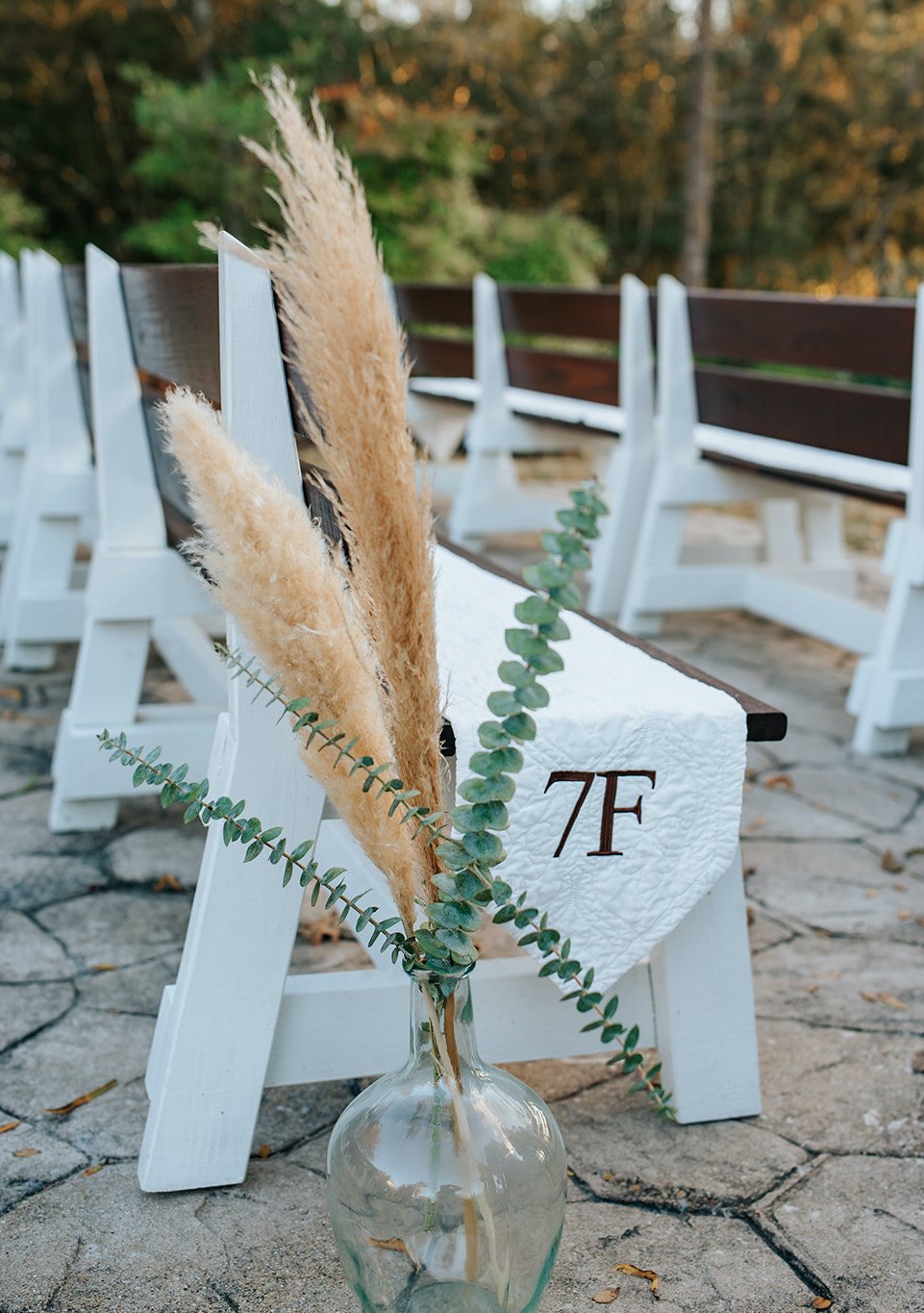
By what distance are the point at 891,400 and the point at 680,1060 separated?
1.99m

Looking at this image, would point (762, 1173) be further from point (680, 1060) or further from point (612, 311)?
point (612, 311)

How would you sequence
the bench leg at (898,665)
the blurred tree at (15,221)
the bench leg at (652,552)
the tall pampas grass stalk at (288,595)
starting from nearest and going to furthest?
the tall pampas grass stalk at (288,595)
the bench leg at (898,665)
the bench leg at (652,552)
the blurred tree at (15,221)

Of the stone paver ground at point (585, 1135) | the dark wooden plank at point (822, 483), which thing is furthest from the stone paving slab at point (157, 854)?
the dark wooden plank at point (822, 483)

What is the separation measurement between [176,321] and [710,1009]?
1.14 metres

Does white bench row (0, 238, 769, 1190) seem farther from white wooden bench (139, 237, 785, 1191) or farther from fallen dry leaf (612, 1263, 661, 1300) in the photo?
fallen dry leaf (612, 1263, 661, 1300)

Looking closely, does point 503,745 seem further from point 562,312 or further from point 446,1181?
point 562,312

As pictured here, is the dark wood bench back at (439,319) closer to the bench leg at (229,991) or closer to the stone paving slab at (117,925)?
the stone paving slab at (117,925)

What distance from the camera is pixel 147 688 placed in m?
3.57

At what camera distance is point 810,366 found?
356 centimetres

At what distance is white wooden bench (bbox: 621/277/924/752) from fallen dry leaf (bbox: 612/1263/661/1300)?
1940 mm

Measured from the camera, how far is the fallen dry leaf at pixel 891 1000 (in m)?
2.02

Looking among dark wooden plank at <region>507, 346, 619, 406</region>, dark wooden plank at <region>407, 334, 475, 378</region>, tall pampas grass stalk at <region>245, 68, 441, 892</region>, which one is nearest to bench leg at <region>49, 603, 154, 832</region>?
tall pampas grass stalk at <region>245, 68, 441, 892</region>

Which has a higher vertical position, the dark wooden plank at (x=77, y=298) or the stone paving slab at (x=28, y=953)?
the dark wooden plank at (x=77, y=298)

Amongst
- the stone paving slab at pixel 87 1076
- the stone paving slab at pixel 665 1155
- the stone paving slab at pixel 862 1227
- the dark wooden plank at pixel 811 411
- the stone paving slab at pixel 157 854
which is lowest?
the stone paving slab at pixel 157 854
